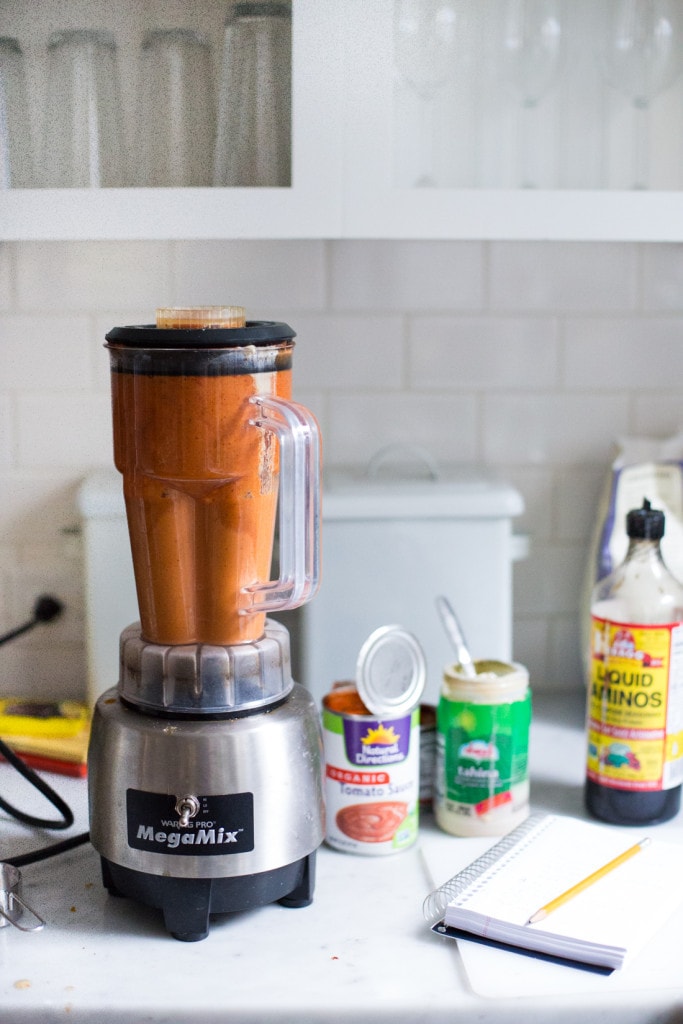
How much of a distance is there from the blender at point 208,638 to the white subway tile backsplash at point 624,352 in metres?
0.54

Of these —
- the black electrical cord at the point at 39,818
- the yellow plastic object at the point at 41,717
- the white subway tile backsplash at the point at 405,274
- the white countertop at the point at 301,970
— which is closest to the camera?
the white countertop at the point at 301,970

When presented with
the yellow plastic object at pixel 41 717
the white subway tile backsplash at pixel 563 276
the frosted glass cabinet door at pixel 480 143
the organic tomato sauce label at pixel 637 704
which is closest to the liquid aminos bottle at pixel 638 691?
the organic tomato sauce label at pixel 637 704

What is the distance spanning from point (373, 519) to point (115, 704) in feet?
1.18

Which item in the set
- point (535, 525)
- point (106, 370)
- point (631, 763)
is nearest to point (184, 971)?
point (631, 763)

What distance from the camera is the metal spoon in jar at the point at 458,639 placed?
3.07 ft

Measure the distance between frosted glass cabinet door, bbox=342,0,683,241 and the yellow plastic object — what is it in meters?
0.52

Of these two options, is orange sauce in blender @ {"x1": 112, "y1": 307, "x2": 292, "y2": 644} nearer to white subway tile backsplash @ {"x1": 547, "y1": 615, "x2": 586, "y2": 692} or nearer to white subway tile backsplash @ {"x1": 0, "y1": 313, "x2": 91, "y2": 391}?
white subway tile backsplash @ {"x1": 0, "y1": 313, "x2": 91, "y2": 391}

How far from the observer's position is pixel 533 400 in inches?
49.3

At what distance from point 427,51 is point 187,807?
0.63 m

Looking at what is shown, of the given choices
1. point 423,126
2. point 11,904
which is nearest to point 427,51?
point 423,126

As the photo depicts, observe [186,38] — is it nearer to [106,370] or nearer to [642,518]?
[106,370]

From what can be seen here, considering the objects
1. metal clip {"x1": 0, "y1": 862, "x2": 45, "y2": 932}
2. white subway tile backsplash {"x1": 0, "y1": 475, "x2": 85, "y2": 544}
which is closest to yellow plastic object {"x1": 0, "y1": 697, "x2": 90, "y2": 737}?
white subway tile backsplash {"x1": 0, "y1": 475, "x2": 85, "y2": 544}

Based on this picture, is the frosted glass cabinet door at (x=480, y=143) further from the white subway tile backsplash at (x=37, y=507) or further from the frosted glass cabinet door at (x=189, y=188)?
the white subway tile backsplash at (x=37, y=507)

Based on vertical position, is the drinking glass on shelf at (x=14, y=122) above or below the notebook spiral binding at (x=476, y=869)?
above
